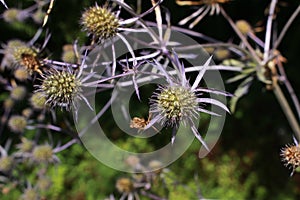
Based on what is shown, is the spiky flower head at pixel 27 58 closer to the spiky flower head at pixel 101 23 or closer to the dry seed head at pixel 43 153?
the spiky flower head at pixel 101 23

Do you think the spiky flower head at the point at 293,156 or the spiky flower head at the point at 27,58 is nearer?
the spiky flower head at the point at 293,156

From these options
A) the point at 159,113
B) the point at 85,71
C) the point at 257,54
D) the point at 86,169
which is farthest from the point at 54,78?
the point at 86,169

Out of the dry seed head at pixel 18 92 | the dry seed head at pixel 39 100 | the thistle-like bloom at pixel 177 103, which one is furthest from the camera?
the dry seed head at pixel 18 92

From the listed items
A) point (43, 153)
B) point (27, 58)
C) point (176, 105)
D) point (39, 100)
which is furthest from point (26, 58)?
point (43, 153)

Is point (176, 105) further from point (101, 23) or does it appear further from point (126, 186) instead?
point (126, 186)

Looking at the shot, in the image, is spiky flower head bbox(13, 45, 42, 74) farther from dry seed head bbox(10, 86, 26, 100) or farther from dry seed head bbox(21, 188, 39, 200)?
dry seed head bbox(21, 188, 39, 200)

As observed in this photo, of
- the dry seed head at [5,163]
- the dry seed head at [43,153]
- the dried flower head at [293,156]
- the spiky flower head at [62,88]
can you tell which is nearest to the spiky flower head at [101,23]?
the spiky flower head at [62,88]
